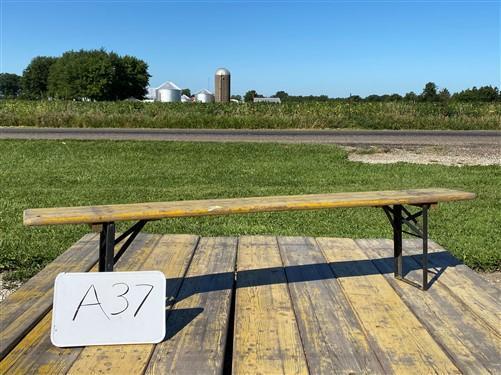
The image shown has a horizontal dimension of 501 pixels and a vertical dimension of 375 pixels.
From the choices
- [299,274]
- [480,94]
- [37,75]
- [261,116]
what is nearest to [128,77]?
[37,75]

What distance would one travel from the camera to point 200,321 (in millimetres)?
2504

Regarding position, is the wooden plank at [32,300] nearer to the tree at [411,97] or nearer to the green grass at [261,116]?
the green grass at [261,116]

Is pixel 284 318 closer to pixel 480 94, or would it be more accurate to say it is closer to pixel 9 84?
pixel 480 94

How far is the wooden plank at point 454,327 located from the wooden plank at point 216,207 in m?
0.52

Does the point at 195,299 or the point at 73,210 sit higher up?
the point at 73,210

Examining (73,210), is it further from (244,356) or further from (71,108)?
(71,108)

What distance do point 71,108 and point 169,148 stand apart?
17435mm

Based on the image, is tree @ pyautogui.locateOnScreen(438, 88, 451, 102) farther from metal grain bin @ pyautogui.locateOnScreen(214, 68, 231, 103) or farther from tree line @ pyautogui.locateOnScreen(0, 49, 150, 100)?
tree line @ pyautogui.locateOnScreen(0, 49, 150, 100)

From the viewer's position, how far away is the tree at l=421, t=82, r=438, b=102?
39281 mm

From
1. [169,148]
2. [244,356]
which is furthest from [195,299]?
[169,148]

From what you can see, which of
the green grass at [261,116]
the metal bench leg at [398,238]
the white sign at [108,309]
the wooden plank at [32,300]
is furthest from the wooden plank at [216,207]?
the green grass at [261,116]

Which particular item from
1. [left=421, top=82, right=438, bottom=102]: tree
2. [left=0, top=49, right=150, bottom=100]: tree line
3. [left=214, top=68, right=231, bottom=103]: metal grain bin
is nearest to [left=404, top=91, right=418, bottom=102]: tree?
[left=421, top=82, right=438, bottom=102]: tree

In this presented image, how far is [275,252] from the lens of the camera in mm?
3869

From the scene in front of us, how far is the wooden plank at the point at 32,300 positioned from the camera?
232 cm
